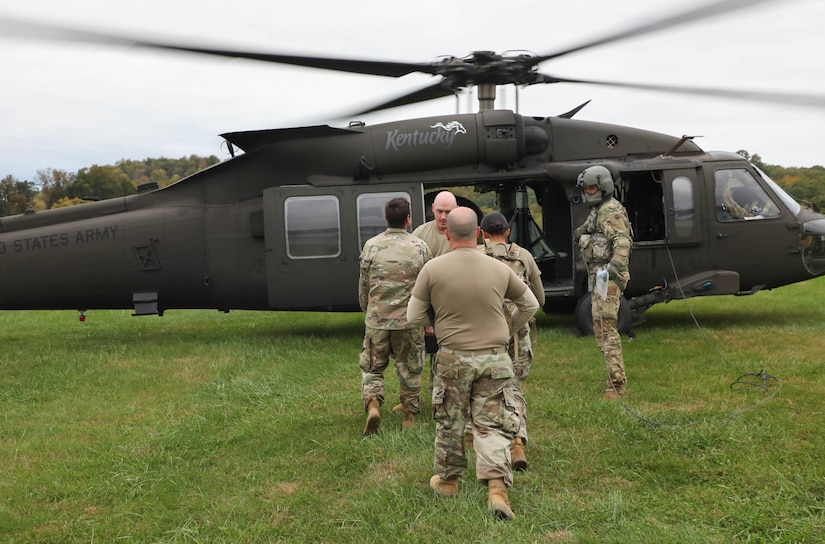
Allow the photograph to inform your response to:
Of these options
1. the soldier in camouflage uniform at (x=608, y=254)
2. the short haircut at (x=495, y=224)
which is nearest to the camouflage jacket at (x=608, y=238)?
the soldier in camouflage uniform at (x=608, y=254)

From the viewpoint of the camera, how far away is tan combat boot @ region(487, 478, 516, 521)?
12.7ft

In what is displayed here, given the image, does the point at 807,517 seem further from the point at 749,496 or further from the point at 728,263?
the point at 728,263

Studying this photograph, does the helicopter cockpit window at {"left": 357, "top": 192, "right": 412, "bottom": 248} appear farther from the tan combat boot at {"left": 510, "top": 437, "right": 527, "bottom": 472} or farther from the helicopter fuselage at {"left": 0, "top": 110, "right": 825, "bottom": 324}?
the tan combat boot at {"left": 510, "top": 437, "right": 527, "bottom": 472}

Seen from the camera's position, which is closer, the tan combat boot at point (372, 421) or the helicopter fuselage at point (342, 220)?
the tan combat boot at point (372, 421)

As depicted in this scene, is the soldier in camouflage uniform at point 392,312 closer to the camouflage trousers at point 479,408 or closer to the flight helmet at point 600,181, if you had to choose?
the camouflage trousers at point 479,408

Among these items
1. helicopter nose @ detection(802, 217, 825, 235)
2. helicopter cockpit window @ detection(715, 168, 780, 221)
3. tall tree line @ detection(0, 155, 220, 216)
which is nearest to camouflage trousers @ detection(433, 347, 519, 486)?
helicopter cockpit window @ detection(715, 168, 780, 221)

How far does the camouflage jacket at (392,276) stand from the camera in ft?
17.8

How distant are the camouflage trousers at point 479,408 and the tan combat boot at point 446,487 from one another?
0.07m

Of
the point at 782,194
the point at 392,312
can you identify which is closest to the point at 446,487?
the point at 392,312

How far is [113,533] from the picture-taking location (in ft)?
12.6

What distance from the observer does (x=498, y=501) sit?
390cm

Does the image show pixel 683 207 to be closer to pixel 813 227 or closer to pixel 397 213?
pixel 813 227

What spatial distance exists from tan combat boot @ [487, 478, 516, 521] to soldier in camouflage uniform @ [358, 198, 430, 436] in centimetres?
158

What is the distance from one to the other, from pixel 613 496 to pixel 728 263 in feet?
21.5
